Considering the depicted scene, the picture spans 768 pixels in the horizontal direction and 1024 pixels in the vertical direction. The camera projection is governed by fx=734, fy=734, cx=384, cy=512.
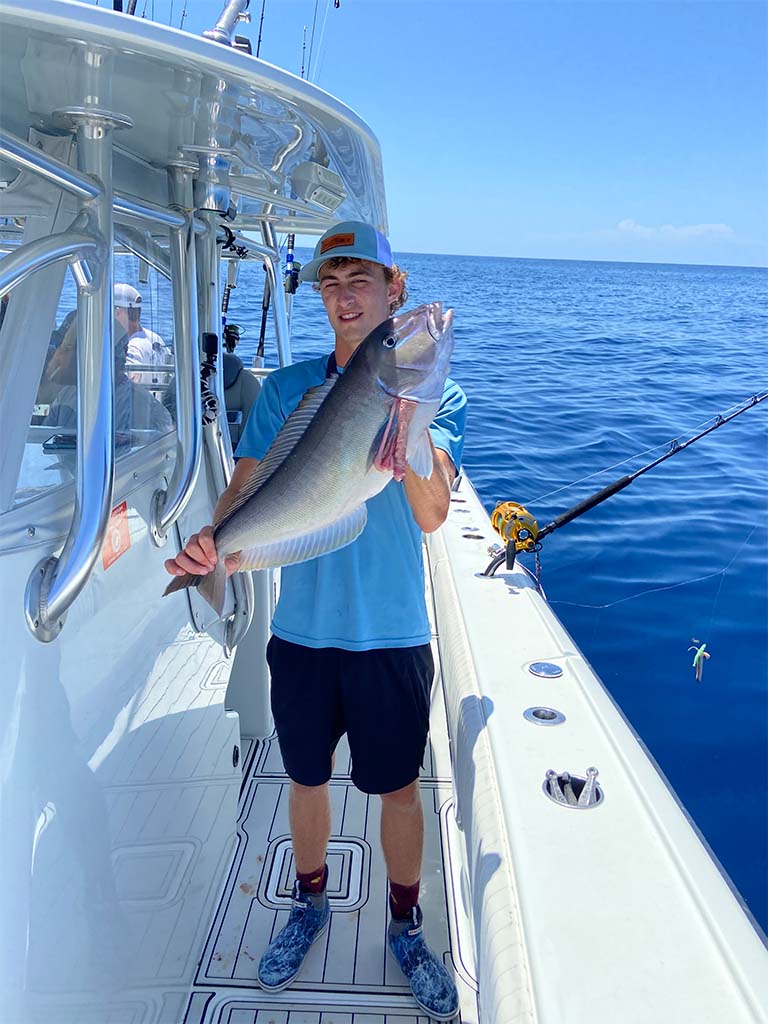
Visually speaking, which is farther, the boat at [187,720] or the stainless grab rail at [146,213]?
the stainless grab rail at [146,213]

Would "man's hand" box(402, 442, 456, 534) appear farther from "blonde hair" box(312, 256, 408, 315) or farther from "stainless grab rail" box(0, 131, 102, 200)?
"stainless grab rail" box(0, 131, 102, 200)

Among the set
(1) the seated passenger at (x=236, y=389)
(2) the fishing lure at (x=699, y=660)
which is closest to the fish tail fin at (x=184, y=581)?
(1) the seated passenger at (x=236, y=389)

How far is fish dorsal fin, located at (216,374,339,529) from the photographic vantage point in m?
1.61

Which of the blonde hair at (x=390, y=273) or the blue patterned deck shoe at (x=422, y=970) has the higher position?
the blonde hair at (x=390, y=273)

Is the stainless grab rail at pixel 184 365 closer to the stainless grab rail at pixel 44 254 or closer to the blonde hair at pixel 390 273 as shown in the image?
the blonde hair at pixel 390 273

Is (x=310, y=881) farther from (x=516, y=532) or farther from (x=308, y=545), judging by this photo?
(x=516, y=532)

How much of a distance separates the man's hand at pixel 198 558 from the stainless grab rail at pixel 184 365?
0.31 meters

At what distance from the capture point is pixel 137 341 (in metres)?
2.09

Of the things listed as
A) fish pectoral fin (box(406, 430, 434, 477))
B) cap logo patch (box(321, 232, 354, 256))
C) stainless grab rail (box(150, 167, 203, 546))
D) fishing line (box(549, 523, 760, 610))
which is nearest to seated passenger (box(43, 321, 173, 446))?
stainless grab rail (box(150, 167, 203, 546))

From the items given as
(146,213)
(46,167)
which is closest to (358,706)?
(146,213)

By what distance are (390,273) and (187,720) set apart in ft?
4.68

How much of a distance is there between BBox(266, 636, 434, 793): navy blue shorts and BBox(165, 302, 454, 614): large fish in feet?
1.93

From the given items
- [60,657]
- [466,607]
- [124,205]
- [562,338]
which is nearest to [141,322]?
[124,205]

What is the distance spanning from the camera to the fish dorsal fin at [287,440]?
1.61 metres
